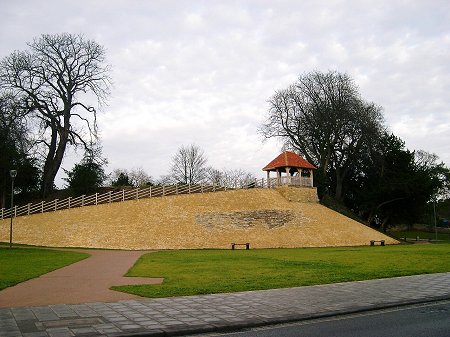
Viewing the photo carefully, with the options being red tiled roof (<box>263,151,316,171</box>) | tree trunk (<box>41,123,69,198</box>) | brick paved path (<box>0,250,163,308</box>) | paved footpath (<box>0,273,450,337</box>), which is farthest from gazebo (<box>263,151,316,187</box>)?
paved footpath (<box>0,273,450,337</box>)

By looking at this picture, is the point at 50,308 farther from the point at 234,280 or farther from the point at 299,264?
the point at 299,264

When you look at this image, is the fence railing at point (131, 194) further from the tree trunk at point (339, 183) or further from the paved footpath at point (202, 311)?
the paved footpath at point (202, 311)

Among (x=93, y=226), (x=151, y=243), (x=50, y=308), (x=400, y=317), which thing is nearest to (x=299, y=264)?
(x=400, y=317)

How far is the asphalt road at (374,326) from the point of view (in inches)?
257

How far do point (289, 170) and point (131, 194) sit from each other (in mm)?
15487

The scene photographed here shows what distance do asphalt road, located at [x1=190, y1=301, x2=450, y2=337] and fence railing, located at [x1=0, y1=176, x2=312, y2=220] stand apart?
98.9 feet

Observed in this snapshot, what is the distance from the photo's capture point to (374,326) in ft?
23.0

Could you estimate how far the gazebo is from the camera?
41406 millimetres

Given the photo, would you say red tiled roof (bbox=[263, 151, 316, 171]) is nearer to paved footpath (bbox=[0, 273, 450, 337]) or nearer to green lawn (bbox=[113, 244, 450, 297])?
green lawn (bbox=[113, 244, 450, 297])

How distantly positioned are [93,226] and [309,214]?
17.7m

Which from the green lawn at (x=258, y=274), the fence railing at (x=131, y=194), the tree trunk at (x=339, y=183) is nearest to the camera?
the green lawn at (x=258, y=274)

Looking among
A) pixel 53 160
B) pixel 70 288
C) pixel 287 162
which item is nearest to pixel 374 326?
pixel 70 288

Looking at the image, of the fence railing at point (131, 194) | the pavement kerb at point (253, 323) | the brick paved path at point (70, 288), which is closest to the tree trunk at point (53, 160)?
the fence railing at point (131, 194)

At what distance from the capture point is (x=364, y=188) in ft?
167
